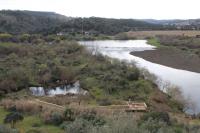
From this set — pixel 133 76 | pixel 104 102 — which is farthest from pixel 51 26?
pixel 104 102

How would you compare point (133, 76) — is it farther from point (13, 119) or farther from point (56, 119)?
point (13, 119)

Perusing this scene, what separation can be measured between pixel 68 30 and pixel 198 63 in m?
74.9

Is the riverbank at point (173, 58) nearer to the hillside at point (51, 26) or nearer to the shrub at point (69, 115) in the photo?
the shrub at point (69, 115)

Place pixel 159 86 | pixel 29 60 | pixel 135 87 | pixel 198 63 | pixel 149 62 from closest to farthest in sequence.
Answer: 1. pixel 135 87
2. pixel 159 86
3. pixel 29 60
4. pixel 198 63
5. pixel 149 62

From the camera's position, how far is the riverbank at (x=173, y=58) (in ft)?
186

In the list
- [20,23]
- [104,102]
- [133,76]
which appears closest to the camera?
[104,102]

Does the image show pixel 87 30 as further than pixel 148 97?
Yes

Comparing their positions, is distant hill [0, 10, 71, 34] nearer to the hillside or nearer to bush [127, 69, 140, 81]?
the hillside

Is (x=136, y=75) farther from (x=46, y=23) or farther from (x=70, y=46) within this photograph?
(x=46, y=23)

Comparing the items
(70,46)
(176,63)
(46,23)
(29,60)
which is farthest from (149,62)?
(46,23)

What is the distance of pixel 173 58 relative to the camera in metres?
66.2

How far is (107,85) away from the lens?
120ft

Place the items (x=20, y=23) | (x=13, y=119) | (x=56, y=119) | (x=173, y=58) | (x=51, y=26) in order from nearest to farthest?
(x=13, y=119) → (x=56, y=119) → (x=173, y=58) → (x=20, y=23) → (x=51, y=26)

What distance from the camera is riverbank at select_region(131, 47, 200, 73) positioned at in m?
56.7
